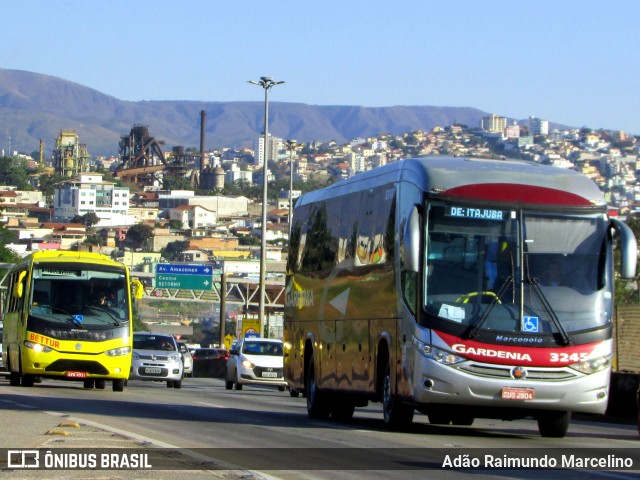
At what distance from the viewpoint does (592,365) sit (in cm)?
1744

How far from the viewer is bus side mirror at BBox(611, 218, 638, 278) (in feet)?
55.1

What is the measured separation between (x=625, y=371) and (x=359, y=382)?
22.4 feet

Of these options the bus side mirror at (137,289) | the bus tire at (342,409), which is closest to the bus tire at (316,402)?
the bus tire at (342,409)

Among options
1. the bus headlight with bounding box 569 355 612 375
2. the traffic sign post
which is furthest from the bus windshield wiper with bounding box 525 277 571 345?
the traffic sign post

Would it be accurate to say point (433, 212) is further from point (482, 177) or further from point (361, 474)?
point (361, 474)

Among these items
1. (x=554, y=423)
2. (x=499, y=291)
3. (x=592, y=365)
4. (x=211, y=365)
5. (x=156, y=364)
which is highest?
(x=499, y=291)

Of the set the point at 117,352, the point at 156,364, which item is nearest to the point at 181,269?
the point at 156,364

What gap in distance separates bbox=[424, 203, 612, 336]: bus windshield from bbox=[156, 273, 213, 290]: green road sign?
55.0 metres

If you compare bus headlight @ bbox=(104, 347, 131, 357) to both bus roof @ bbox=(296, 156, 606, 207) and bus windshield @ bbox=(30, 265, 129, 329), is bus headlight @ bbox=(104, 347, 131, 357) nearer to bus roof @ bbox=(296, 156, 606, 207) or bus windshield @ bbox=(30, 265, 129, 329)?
bus windshield @ bbox=(30, 265, 129, 329)

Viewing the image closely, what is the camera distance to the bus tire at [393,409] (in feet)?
61.1

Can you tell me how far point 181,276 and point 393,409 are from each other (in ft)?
180

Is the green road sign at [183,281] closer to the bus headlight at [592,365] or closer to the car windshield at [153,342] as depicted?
the car windshield at [153,342]

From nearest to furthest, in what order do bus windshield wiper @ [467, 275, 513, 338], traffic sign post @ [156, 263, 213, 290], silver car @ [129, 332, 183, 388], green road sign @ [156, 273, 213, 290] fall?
bus windshield wiper @ [467, 275, 513, 338]
silver car @ [129, 332, 183, 388]
green road sign @ [156, 273, 213, 290]
traffic sign post @ [156, 263, 213, 290]

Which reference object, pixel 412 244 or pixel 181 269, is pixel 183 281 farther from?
pixel 412 244
